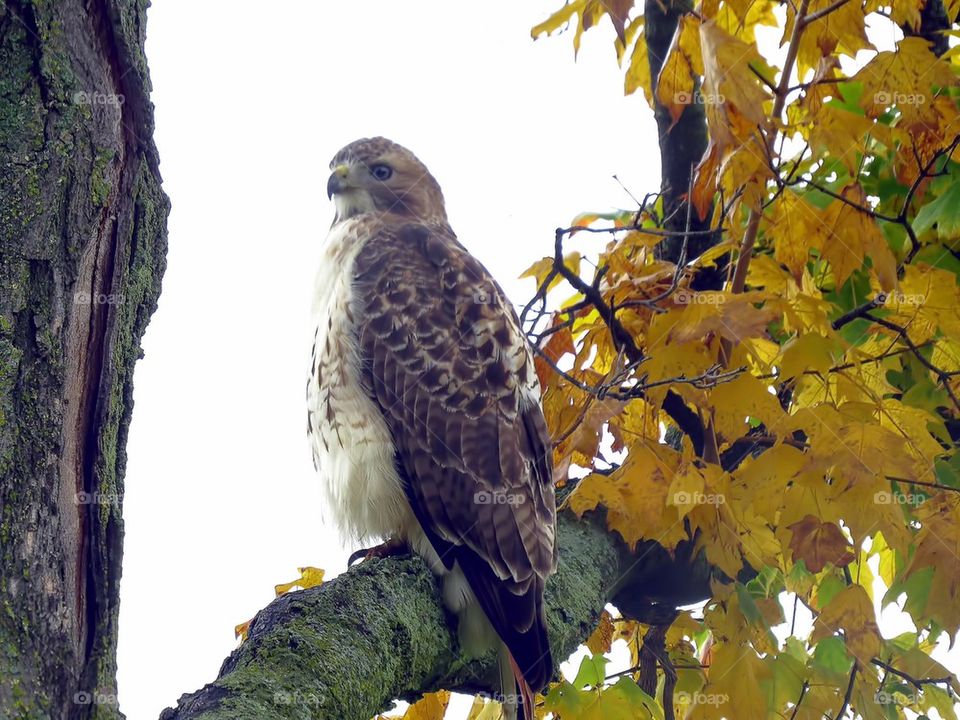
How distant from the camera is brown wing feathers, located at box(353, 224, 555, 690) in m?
3.22

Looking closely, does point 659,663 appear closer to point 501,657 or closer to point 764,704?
point 764,704

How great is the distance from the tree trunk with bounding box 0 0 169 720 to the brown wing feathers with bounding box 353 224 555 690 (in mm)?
1356

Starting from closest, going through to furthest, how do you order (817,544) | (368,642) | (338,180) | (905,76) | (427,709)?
(368,642), (817,544), (905,76), (427,709), (338,180)

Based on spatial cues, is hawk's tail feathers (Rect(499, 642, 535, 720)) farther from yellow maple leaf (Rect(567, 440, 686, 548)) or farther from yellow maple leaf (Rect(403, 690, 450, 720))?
yellow maple leaf (Rect(567, 440, 686, 548))

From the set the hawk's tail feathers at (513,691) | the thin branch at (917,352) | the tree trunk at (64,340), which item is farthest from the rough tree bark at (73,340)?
the thin branch at (917,352)

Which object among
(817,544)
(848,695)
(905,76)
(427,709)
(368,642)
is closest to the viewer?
(368,642)

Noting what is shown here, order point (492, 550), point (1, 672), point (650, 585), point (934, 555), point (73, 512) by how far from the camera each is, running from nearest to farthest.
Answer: point (1, 672) → point (73, 512) → point (934, 555) → point (492, 550) → point (650, 585)

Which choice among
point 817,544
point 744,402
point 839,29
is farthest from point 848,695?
point 839,29

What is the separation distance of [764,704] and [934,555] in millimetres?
656

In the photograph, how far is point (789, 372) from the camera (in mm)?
2922

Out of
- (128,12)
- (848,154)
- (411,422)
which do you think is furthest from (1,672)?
(848,154)

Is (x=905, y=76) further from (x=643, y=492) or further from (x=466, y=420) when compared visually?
(x=466, y=420)

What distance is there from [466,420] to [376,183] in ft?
5.31

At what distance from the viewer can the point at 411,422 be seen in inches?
144
